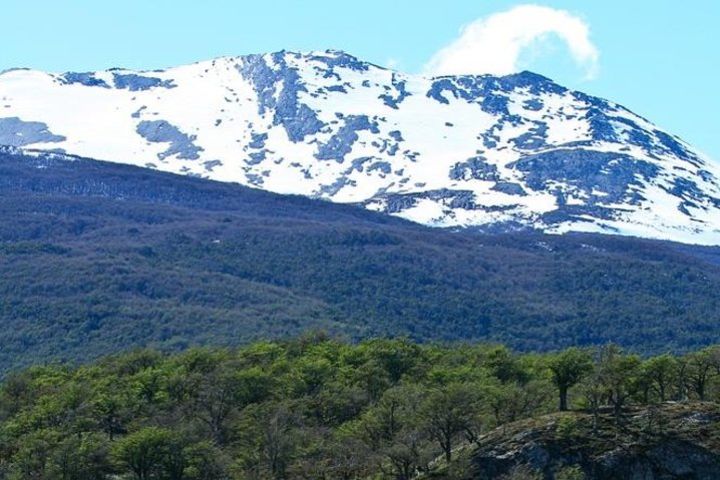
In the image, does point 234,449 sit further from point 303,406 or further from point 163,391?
point 163,391

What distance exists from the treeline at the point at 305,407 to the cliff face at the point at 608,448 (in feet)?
6.04

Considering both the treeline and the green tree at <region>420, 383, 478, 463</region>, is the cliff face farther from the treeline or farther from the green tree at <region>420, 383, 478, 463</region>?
the green tree at <region>420, 383, 478, 463</region>

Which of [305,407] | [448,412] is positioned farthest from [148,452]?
[305,407]

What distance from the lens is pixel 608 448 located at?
7250cm

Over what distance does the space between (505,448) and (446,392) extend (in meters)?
8.86

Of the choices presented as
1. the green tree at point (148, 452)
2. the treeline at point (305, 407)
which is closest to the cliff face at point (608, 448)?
the treeline at point (305, 407)

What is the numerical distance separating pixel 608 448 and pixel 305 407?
31163mm

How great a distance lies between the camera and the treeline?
80938mm

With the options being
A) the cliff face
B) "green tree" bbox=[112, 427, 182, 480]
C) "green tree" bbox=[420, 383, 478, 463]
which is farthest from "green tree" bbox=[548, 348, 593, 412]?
"green tree" bbox=[112, 427, 182, 480]

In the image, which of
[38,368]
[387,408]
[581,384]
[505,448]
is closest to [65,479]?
[387,408]

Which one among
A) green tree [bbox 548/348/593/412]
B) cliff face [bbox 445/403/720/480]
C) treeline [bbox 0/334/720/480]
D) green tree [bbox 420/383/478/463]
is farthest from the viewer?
green tree [bbox 548/348/593/412]

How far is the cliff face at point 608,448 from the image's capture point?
71938 millimetres

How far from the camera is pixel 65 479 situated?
8125cm

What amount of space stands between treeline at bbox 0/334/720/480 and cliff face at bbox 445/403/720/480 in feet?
6.04
